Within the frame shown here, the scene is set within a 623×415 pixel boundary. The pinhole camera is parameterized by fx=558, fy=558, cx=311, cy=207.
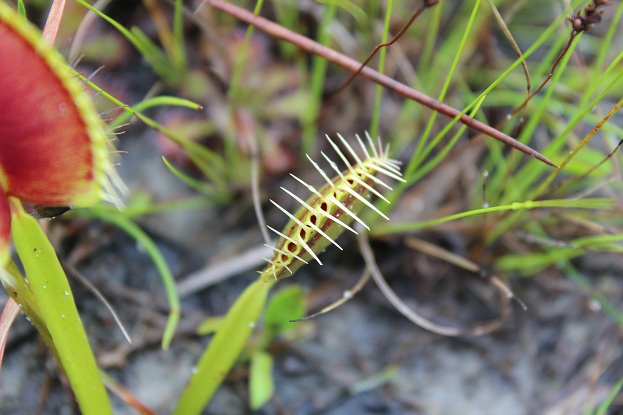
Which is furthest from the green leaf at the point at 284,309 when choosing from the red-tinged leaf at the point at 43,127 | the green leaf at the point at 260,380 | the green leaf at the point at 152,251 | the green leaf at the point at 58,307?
the red-tinged leaf at the point at 43,127

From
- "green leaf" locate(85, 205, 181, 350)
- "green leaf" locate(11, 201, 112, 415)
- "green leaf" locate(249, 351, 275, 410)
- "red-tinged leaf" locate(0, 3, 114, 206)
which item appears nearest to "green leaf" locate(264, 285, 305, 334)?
"green leaf" locate(249, 351, 275, 410)

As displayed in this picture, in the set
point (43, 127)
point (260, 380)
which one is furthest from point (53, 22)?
point (260, 380)

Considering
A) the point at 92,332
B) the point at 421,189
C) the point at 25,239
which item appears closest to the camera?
the point at 25,239

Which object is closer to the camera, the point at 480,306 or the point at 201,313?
the point at 201,313

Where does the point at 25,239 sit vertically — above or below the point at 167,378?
above

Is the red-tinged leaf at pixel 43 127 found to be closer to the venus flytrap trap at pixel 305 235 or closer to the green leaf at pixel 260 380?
the venus flytrap trap at pixel 305 235

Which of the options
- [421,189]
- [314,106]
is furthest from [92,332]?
[421,189]

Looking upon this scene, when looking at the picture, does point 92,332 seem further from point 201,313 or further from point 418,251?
point 418,251
